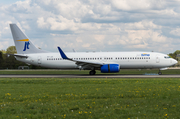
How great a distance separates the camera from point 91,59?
35.6m

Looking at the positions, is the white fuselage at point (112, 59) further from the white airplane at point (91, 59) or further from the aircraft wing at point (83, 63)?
the aircraft wing at point (83, 63)

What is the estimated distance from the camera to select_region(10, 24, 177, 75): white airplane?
34.0 m

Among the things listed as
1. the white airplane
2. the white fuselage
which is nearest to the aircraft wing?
the white airplane

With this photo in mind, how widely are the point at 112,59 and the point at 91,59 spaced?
11.5 ft

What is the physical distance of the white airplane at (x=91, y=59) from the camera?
1339 inches

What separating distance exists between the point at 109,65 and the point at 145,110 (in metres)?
23.8

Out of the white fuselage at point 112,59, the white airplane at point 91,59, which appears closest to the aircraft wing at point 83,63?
the white airplane at point 91,59

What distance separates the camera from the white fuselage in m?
34.1

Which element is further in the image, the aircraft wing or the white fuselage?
the white fuselage

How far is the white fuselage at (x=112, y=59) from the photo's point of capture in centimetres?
3409

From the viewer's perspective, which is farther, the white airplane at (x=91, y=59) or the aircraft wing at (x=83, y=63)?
the white airplane at (x=91, y=59)

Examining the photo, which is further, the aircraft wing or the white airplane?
the white airplane

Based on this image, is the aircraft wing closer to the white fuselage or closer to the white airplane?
the white airplane

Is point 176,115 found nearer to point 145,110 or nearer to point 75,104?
point 145,110
